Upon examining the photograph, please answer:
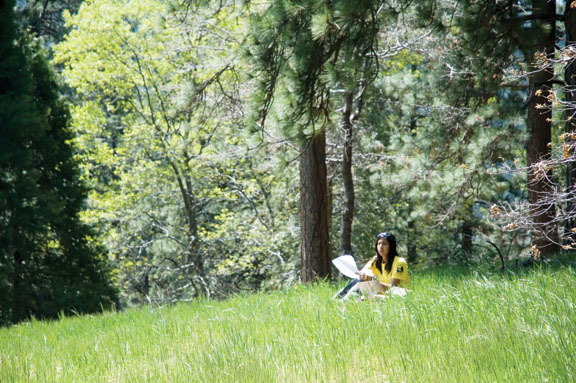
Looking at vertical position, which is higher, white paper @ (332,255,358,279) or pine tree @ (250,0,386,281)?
pine tree @ (250,0,386,281)

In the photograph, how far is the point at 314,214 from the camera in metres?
8.79

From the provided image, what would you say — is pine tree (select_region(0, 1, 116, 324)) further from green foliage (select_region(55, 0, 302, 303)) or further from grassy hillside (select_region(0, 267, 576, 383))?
grassy hillside (select_region(0, 267, 576, 383))

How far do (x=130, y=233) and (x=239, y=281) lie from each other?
12.7ft

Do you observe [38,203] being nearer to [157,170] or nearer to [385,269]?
[157,170]

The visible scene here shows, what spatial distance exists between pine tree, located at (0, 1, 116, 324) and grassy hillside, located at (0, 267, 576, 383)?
7068mm

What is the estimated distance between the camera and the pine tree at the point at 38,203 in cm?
1231

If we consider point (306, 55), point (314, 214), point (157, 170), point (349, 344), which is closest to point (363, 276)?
point (349, 344)

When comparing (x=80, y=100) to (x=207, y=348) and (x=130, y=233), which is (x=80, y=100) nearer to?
(x=130, y=233)

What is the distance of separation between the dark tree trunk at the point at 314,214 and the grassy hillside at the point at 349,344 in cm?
285

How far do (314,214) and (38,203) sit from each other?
22.9 feet

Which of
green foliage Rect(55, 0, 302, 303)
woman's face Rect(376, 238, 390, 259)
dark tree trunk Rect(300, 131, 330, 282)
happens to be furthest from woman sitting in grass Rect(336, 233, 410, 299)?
green foliage Rect(55, 0, 302, 303)

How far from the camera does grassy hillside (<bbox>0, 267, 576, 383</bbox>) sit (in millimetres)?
3410

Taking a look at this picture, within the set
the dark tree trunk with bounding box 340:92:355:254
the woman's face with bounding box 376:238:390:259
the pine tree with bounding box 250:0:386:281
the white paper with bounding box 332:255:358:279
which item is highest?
the pine tree with bounding box 250:0:386:281

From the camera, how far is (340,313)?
5145 millimetres
